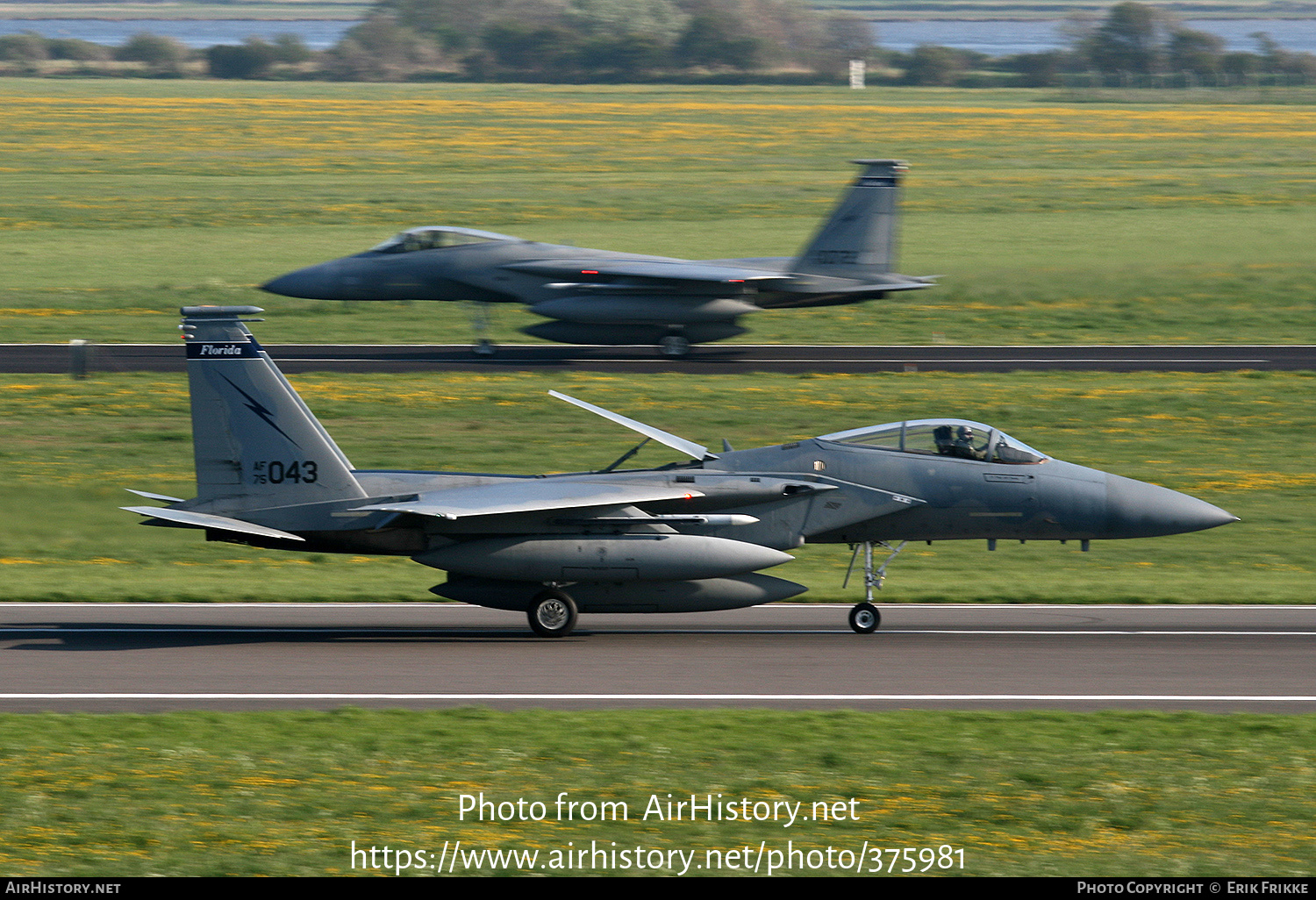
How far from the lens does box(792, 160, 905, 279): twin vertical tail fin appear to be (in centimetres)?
3950

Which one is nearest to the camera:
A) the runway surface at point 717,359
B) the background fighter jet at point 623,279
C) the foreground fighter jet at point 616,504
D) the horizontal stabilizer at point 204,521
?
the horizontal stabilizer at point 204,521

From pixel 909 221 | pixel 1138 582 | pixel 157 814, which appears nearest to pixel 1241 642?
pixel 1138 582

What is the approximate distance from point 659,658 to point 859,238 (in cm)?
2474

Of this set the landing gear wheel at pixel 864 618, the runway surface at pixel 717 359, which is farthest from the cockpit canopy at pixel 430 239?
the landing gear wheel at pixel 864 618

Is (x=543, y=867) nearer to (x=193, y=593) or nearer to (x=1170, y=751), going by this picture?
(x=1170, y=751)

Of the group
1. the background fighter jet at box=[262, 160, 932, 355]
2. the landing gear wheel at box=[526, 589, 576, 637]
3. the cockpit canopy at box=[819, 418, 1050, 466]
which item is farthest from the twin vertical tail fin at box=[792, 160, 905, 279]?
the landing gear wheel at box=[526, 589, 576, 637]

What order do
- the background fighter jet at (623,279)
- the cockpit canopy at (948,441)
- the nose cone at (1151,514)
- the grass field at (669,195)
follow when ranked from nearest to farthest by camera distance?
the nose cone at (1151,514) → the cockpit canopy at (948,441) → the background fighter jet at (623,279) → the grass field at (669,195)

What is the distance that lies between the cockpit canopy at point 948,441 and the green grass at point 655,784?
15.3 ft

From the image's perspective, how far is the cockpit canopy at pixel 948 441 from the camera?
18.0 m

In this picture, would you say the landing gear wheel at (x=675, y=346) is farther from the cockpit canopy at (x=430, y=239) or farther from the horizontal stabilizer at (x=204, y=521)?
the horizontal stabilizer at (x=204, y=521)

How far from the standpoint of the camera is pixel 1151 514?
17.6m

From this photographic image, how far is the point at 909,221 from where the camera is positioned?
64.6m

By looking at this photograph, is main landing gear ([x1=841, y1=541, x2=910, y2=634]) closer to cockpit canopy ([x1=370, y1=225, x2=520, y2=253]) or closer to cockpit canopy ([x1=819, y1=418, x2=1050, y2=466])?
cockpit canopy ([x1=819, y1=418, x2=1050, y2=466])

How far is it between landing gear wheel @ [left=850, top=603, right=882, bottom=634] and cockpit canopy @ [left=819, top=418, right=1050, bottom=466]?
79.3 inches
